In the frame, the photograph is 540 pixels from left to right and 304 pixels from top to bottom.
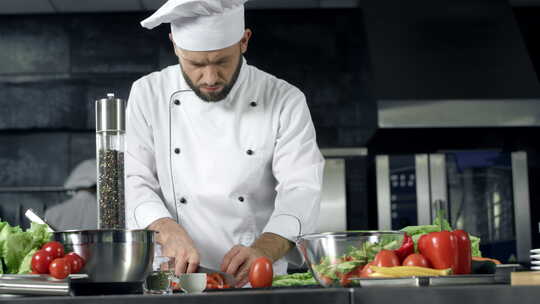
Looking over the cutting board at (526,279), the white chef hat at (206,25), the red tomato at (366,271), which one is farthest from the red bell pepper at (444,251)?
the white chef hat at (206,25)

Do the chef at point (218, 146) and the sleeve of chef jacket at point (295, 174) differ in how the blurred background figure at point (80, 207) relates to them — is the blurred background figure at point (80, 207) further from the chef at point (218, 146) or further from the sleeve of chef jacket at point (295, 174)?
the sleeve of chef jacket at point (295, 174)

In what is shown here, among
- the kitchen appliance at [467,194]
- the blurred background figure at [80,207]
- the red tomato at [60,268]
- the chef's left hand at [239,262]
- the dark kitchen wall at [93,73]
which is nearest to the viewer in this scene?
the red tomato at [60,268]

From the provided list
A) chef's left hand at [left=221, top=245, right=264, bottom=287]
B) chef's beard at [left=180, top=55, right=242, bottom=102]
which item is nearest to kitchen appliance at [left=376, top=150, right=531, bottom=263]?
chef's beard at [left=180, top=55, right=242, bottom=102]

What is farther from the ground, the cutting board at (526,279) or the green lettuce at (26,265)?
the green lettuce at (26,265)

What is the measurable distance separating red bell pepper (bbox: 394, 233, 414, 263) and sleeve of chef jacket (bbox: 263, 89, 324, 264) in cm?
83

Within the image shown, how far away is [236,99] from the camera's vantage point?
2605 mm

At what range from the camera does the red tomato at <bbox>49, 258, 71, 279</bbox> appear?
1.25 metres

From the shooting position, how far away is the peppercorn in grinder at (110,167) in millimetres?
1597

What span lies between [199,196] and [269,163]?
25 centimetres

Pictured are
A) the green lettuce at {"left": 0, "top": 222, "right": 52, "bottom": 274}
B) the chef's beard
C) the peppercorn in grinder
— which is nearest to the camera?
the green lettuce at {"left": 0, "top": 222, "right": 52, "bottom": 274}

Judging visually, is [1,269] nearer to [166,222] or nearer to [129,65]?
[166,222]

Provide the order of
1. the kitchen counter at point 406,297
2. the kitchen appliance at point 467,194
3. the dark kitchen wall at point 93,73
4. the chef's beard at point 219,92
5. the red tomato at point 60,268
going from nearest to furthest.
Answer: the kitchen counter at point 406,297, the red tomato at point 60,268, the chef's beard at point 219,92, the kitchen appliance at point 467,194, the dark kitchen wall at point 93,73

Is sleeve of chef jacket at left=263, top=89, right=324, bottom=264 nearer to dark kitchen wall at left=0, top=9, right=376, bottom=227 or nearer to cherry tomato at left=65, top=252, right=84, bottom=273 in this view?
cherry tomato at left=65, top=252, right=84, bottom=273

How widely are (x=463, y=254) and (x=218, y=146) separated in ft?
4.27
